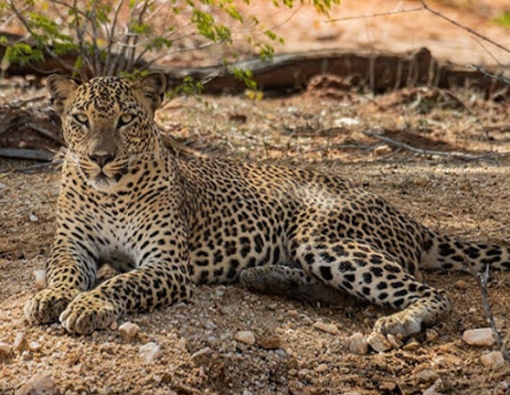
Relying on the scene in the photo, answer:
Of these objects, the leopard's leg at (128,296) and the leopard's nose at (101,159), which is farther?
the leopard's nose at (101,159)

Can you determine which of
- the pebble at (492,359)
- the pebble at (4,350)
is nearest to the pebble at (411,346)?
the pebble at (492,359)

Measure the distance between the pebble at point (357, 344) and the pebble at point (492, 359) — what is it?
74 cm

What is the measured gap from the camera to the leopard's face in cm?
717

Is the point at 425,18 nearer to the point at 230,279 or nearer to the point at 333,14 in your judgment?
the point at 333,14

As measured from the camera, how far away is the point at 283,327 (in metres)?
7.19

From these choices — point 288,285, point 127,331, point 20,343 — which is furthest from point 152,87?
point 20,343

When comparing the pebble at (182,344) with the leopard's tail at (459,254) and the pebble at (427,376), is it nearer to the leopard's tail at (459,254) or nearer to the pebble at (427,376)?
the pebble at (427,376)

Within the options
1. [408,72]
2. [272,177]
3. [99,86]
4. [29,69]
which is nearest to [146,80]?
[99,86]

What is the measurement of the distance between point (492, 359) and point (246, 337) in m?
1.54

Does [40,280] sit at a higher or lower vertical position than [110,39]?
lower

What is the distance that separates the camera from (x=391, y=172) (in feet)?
37.2

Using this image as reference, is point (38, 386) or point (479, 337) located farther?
point (479, 337)

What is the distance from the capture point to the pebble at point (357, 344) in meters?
6.93

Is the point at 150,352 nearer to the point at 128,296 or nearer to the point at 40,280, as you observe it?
the point at 128,296
